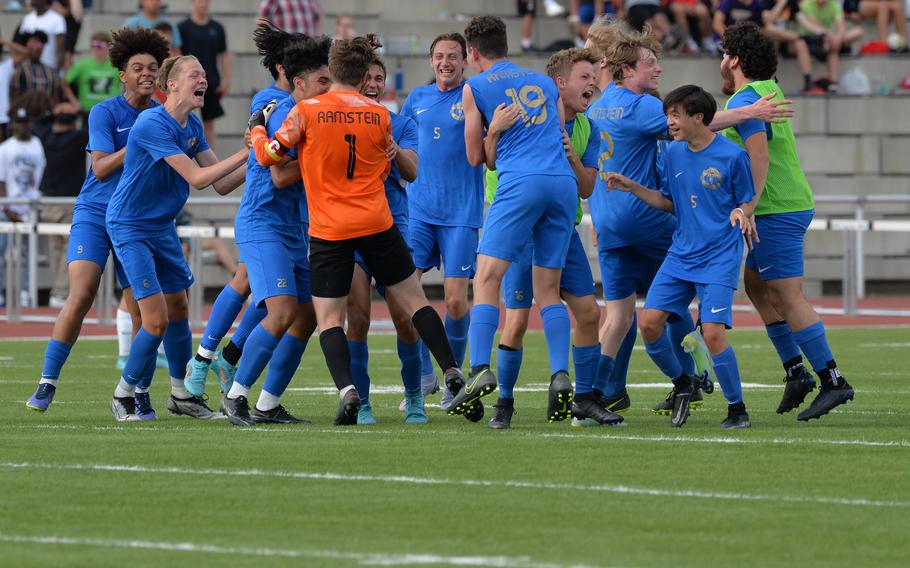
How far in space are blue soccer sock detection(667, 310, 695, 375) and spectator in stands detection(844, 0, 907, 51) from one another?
Result: 18135 millimetres

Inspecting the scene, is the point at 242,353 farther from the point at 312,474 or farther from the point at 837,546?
the point at 837,546

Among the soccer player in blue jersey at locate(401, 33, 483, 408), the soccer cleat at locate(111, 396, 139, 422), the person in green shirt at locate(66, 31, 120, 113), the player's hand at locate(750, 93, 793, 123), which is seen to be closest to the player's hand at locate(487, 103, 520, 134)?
the player's hand at locate(750, 93, 793, 123)

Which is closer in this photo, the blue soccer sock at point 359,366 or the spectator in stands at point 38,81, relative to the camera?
the blue soccer sock at point 359,366

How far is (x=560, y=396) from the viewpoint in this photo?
9539mm

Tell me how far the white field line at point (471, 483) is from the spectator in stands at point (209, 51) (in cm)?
1459

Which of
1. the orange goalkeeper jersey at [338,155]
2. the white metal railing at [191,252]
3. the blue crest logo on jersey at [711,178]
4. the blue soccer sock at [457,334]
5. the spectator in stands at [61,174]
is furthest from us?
the spectator in stands at [61,174]

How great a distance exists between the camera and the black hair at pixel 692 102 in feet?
32.7

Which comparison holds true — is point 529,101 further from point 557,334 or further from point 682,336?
point 682,336

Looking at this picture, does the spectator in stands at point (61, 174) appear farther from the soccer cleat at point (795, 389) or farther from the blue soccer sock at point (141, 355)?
the soccer cleat at point (795, 389)

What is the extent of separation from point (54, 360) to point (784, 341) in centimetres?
431

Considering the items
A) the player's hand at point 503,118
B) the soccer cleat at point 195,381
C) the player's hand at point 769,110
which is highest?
the player's hand at point 769,110

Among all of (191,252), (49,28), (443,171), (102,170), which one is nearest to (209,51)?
(49,28)

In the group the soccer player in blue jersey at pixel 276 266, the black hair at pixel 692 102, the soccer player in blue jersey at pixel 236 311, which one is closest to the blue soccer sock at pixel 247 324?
the soccer player in blue jersey at pixel 236 311

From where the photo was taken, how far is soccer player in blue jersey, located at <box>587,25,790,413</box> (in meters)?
10.6
